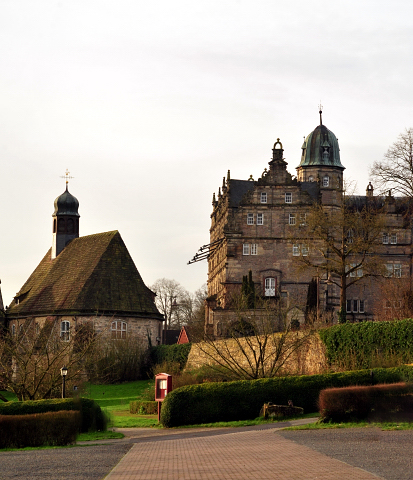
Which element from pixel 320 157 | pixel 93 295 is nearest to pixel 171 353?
pixel 93 295

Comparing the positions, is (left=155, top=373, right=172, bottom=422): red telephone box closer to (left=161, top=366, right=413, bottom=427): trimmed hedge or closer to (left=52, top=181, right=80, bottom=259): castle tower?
(left=161, top=366, right=413, bottom=427): trimmed hedge

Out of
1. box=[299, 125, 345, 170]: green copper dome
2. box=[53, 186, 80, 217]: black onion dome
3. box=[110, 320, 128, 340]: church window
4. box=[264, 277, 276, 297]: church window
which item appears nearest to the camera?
box=[110, 320, 128, 340]: church window

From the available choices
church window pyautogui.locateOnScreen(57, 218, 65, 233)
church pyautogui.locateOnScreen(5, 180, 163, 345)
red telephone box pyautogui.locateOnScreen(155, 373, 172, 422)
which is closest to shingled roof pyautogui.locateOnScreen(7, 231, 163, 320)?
church pyautogui.locateOnScreen(5, 180, 163, 345)

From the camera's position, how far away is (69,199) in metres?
76.6

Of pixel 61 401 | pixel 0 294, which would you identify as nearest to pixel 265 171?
pixel 0 294

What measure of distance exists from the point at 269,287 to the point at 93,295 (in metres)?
15.6

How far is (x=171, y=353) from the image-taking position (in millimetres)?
55531

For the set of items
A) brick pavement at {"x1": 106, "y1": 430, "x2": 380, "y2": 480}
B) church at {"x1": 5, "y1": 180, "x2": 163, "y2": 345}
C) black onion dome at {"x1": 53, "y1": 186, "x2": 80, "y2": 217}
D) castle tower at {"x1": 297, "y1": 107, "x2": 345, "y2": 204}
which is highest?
castle tower at {"x1": 297, "y1": 107, "x2": 345, "y2": 204}

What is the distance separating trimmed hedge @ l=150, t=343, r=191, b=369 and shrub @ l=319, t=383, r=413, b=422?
1181 inches

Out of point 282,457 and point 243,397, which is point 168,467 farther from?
point 243,397

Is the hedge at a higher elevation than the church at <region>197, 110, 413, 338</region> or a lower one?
lower

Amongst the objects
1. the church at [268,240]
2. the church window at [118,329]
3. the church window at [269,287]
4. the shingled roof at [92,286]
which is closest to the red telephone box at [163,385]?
the shingled roof at [92,286]

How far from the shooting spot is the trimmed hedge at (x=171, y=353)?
2087 inches

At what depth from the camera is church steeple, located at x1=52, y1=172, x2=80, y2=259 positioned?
74.0 metres
